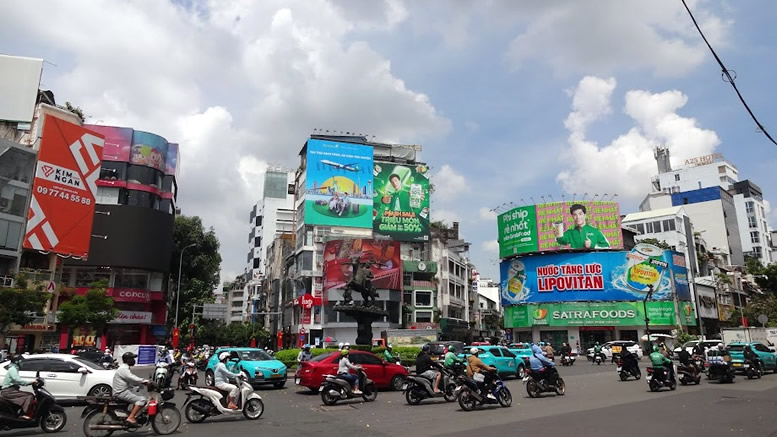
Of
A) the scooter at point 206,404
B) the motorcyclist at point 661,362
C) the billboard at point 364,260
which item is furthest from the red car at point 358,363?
the billboard at point 364,260

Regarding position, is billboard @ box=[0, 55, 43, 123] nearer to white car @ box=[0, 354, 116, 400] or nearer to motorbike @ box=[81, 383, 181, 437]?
white car @ box=[0, 354, 116, 400]

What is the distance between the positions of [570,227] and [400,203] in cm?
2107

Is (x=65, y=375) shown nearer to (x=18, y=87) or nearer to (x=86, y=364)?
(x=86, y=364)

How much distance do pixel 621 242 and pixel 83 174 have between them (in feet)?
179

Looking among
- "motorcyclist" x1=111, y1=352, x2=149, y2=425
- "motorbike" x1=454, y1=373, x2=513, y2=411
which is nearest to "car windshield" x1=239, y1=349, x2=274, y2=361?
"motorbike" x1=454, y1=373, x2=513, y2=411

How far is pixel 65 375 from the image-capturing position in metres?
14.4

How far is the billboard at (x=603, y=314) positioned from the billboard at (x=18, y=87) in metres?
51.9

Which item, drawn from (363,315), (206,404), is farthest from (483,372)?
(363,315)

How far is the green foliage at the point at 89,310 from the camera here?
34.9m

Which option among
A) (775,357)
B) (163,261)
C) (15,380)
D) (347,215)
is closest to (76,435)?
(15,380)

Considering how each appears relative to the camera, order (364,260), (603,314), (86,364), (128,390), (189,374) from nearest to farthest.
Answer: (128,390) → (86,364) → (189,374) → (364,260) → (603,314)

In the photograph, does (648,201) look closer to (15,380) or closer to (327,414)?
(327,414)

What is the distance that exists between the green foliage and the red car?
24907mm

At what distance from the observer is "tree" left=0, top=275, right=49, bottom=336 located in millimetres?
27391
